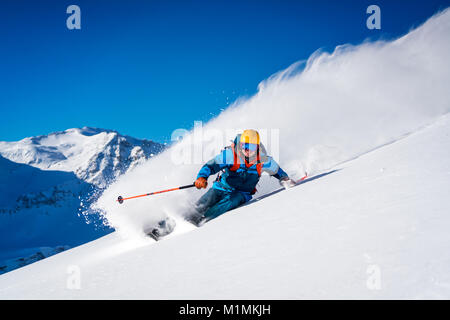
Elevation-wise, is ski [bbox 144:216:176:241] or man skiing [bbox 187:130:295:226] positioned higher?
man skiing [bbox 187:130:295:226]

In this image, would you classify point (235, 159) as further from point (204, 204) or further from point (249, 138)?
point (204, 204)

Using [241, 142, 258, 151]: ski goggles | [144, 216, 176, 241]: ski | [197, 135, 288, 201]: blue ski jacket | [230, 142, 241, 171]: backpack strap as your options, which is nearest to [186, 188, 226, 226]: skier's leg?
[197, 135, 288, 201]: blue ski jacket

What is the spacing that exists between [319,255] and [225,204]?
360 centimetres

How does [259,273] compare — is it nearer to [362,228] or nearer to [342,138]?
[362,228]

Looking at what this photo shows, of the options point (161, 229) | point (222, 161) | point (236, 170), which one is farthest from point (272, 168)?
point (161, 229)

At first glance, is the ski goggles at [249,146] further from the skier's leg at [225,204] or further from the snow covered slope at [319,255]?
the snow covered slope at [319,255]

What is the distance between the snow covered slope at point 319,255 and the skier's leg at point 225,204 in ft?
6.56

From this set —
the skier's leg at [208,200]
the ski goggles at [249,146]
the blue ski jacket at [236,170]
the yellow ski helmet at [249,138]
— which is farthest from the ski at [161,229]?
the yellow ski helmet at [249,138]

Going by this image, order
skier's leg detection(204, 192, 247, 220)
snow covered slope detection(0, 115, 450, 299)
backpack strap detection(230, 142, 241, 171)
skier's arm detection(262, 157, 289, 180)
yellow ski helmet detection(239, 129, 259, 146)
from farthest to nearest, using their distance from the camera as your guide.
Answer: skier's arm detection(262, 157, 289, 180) < backpack strap detection(230, 142, 241, 171) < yellow ski helmet detection(239, 129, 259, 146) < skier's leg detection(204, 192, 247, 220) < snow covered slope detection(0, 115, 450, 299)

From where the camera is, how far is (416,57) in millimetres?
9984

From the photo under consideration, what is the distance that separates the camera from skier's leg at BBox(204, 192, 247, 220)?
544 cm

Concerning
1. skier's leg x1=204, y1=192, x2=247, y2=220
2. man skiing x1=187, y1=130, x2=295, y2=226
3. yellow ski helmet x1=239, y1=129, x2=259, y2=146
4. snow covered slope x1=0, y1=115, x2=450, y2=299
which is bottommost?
snow covered slope x1=0, y1=115, x2=450, y2=299

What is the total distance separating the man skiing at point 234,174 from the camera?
554cm

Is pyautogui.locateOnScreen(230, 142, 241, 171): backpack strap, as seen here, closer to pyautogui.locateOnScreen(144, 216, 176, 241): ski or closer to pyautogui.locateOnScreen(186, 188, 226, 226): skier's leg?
pyautogui.locateOnScreen(186, 188, 226, 226): skier's leg
